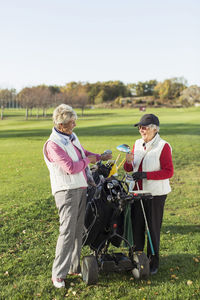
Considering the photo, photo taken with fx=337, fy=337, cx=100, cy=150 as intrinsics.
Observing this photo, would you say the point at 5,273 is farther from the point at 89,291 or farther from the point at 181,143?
the point at 181,143

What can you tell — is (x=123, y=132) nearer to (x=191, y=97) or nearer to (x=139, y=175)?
(x=139, y=175)

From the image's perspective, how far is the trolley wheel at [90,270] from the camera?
450 centimetres

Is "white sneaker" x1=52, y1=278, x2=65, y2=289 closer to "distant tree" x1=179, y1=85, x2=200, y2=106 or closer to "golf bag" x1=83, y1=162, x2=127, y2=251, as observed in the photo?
"golf bag" x1=83, y1=162, x2=127, y2=251

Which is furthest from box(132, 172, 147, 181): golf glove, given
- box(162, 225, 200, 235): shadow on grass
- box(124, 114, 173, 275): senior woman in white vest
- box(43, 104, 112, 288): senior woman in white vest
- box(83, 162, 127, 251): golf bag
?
→ box(162, 225, 200, 235): shadow on grass

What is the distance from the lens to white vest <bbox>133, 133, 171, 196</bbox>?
4.79m

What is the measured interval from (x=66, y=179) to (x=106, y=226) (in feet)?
2.85

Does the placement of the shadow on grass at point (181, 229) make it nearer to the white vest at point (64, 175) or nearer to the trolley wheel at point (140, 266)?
the trolley wheel at point (140, 266)

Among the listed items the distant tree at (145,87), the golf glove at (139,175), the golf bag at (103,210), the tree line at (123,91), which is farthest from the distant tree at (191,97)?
the golf bag at (103,210)

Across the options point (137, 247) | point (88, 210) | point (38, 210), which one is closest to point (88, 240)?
point (88, 210)

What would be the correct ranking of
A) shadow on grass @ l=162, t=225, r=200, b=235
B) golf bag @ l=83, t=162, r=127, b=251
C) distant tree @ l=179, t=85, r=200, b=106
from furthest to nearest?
distant tree @ l=179, t=85, r=200, b=106
shadow on grass @ l=162, t=225, r=200, b=235
golf bag @ l=83, t=162, r=127, b=251

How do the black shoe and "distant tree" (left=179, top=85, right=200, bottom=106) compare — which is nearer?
the black shoe

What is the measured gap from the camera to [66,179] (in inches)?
172

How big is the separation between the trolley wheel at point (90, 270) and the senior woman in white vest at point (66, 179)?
230mm

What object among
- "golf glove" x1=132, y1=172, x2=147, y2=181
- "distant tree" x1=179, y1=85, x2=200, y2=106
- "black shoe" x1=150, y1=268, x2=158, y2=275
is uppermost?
"distant tree" x1=179, y1=85, x2=200, y2=106
